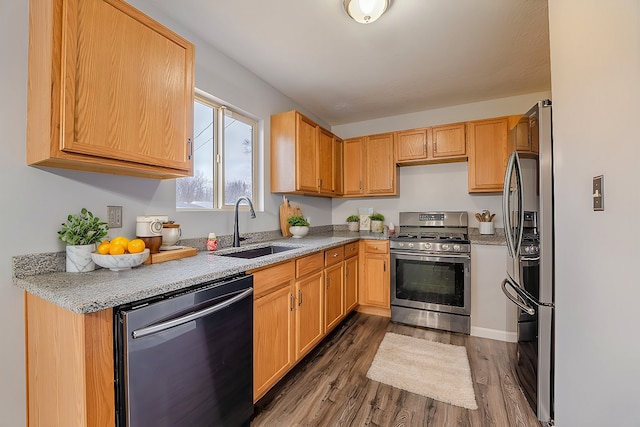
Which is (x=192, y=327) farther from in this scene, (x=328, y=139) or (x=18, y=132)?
(x=328, y=139)

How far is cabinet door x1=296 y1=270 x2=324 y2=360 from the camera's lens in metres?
1.99

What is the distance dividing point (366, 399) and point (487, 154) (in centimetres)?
274

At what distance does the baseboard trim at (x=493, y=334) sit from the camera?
256 cm

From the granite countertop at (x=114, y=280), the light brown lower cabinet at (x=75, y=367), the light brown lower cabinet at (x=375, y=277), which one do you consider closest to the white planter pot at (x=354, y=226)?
the light brown lower cabinet at (x=375, y=277)

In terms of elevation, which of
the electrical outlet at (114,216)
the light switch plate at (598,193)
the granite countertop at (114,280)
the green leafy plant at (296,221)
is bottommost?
the granite countertop at (114,280)

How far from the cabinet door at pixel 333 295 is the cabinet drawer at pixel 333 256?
5cm

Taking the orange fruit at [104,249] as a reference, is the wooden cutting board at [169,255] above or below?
below

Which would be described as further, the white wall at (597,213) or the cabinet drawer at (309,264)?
the cabinet drawer at (309,264)

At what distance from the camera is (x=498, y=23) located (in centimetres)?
185

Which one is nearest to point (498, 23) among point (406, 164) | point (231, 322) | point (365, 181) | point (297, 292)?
point (406, 164)

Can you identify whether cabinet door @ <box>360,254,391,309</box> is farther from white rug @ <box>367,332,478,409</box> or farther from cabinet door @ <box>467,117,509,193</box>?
cabinet door @ <box>467,117,509,193</box>

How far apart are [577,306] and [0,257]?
2.36 m

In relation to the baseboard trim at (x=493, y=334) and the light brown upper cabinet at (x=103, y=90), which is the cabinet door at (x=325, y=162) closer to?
the light brown upper cabinet at (x=103, y=90)

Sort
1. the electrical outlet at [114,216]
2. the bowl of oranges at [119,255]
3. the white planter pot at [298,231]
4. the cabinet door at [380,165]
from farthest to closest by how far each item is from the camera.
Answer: the cabinet door at [380,165] < the white planter pot at [298,231] < the electrical outlet at [114,216] < the bowl of oranges at [119,255]
